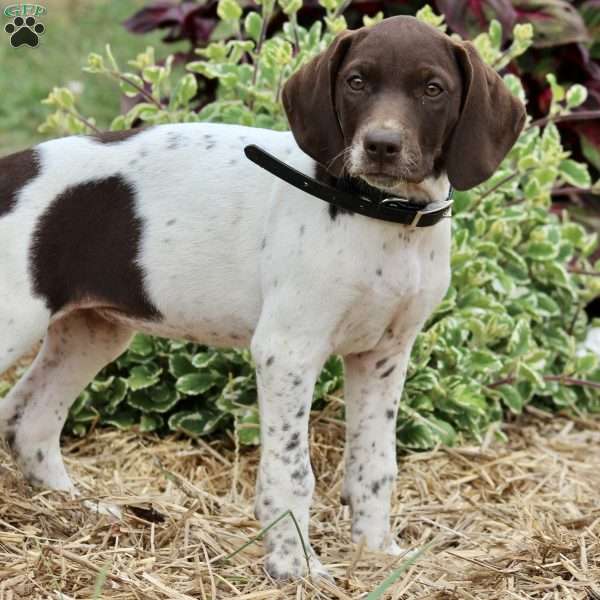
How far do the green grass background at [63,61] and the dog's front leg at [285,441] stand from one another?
4.67 meters

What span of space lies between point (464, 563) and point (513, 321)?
136cm

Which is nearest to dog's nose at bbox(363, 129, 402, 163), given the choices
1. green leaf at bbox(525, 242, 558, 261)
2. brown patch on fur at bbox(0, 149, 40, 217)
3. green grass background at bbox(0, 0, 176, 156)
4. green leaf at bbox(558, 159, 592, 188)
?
brown patch on fur at bbox(0, 149, 40, 217)

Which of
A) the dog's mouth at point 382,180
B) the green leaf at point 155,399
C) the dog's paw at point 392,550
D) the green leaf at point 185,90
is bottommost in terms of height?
the green leaf at point 155,399

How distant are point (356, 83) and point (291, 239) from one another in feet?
1.47

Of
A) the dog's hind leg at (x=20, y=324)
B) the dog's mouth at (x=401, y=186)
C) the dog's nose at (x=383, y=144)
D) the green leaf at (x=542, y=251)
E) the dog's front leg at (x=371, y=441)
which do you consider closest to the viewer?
the dog's nose at (x=383, y=144)

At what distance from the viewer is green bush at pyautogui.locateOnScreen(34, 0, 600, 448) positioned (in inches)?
169

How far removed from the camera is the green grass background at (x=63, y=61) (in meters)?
7.76

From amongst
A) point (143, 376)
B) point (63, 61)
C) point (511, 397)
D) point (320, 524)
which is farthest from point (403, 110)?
point (63, 61)

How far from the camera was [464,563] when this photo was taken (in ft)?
11.4

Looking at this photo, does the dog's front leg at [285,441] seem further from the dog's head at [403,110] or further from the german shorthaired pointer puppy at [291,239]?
the dog's head at [403,110]

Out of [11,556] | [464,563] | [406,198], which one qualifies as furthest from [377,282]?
[11,556]

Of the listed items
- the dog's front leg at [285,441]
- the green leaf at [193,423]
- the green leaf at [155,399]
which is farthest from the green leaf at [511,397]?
the dog's front leg at [285,441]

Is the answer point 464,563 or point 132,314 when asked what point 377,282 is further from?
point 464,563

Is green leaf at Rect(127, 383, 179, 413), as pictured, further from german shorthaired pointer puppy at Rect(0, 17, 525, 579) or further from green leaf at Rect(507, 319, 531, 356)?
green leaf at Rect(507, 319, 531, 356)
